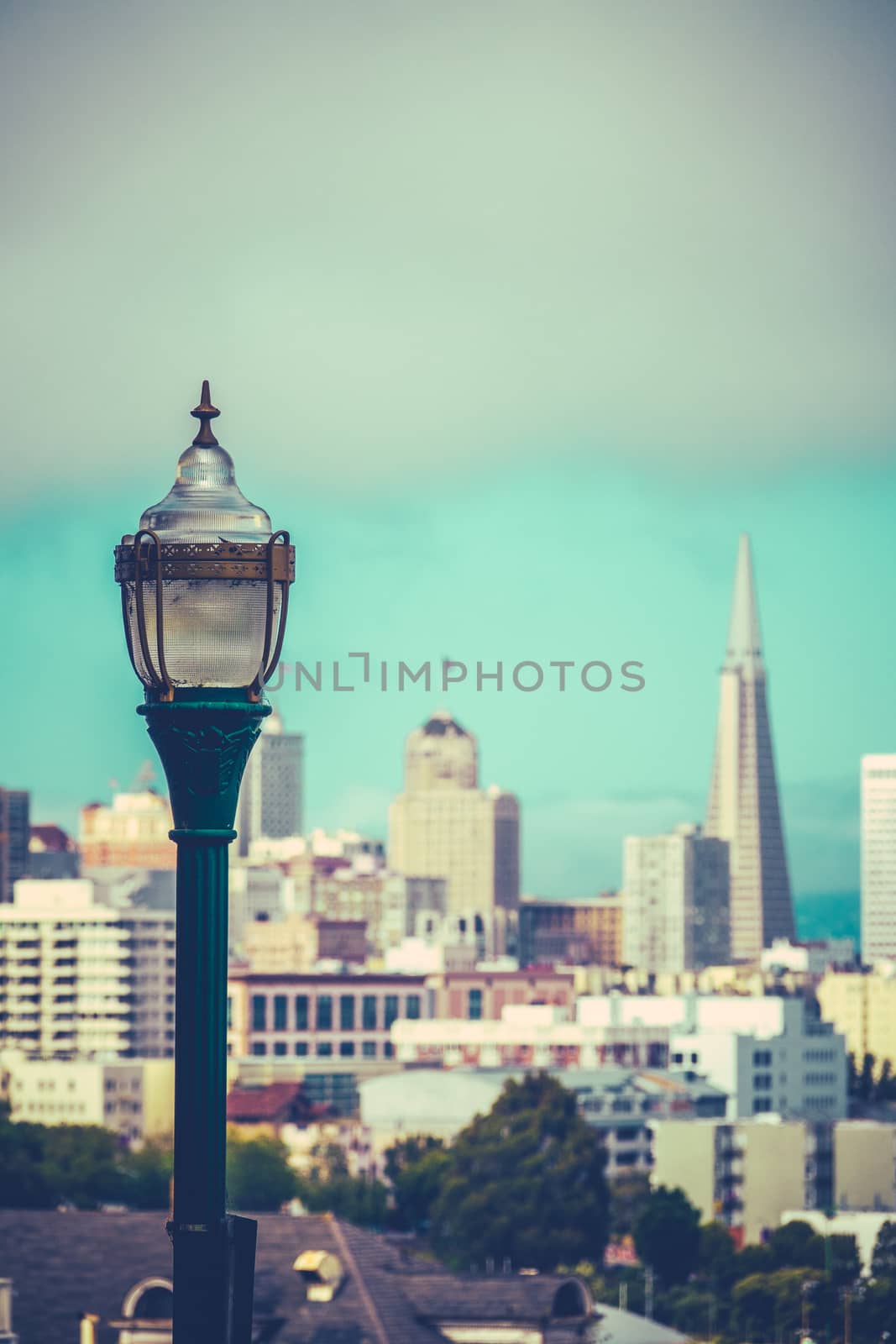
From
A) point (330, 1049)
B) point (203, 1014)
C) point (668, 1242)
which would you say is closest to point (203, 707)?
point (203, 1014)

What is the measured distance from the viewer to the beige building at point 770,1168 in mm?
111500

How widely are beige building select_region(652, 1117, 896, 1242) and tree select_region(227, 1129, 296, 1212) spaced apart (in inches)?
579

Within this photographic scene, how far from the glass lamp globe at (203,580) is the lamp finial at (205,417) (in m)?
0.02

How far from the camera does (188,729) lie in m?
10.6

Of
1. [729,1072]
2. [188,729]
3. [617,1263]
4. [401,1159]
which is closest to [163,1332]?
[188,729]

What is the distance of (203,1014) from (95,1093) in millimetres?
132773

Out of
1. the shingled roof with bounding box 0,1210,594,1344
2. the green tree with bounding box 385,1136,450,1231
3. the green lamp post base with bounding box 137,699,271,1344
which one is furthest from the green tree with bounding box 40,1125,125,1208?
the green lamp post base with bounding box 137,699,271,1344

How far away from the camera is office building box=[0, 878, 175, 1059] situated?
171750 mm

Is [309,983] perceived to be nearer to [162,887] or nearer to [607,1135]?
[162,887]

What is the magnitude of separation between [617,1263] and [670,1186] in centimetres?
1411

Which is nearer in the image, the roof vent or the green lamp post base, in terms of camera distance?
the green lamp post base

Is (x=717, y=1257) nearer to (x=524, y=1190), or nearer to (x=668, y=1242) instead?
(x=668, y=1242)

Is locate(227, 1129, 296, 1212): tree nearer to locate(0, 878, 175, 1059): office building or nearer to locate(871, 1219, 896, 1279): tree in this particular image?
locate(871, 1219, 896, 1279): tree

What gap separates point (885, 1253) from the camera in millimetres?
82188
